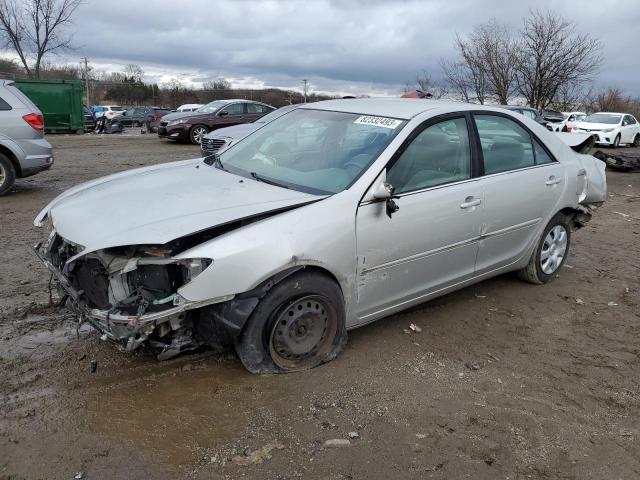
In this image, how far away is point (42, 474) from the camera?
254 cm

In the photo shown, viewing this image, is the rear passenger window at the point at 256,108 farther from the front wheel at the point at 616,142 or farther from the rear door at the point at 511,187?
the rear door at the point at 511,187

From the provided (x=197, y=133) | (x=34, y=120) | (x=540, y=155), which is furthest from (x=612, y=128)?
(x=34, y=120)

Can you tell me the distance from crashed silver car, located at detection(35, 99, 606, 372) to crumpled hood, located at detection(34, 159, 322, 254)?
14 millimetres

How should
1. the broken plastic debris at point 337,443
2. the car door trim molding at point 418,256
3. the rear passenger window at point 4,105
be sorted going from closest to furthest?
the broken plastic debris at point 337,443, the car door trim molding at point 418,256, the rear passenger window at point 4,105

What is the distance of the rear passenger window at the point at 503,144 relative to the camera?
440cm

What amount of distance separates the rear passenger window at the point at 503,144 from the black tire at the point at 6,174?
23.5 ft

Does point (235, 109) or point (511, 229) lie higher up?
point (235, 109)

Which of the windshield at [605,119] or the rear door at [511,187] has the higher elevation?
the windshield at [605,119]

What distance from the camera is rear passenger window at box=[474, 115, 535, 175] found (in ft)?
14.4

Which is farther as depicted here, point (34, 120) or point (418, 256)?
point (34, 120)

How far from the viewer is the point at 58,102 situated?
73.4 feet

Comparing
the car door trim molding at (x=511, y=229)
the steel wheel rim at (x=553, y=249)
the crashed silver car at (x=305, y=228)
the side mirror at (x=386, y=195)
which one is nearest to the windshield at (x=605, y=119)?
the steel wheel rim at (x=553, y=249)

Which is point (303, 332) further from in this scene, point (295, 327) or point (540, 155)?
point (540, 155)

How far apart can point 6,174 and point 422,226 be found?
283 inches
